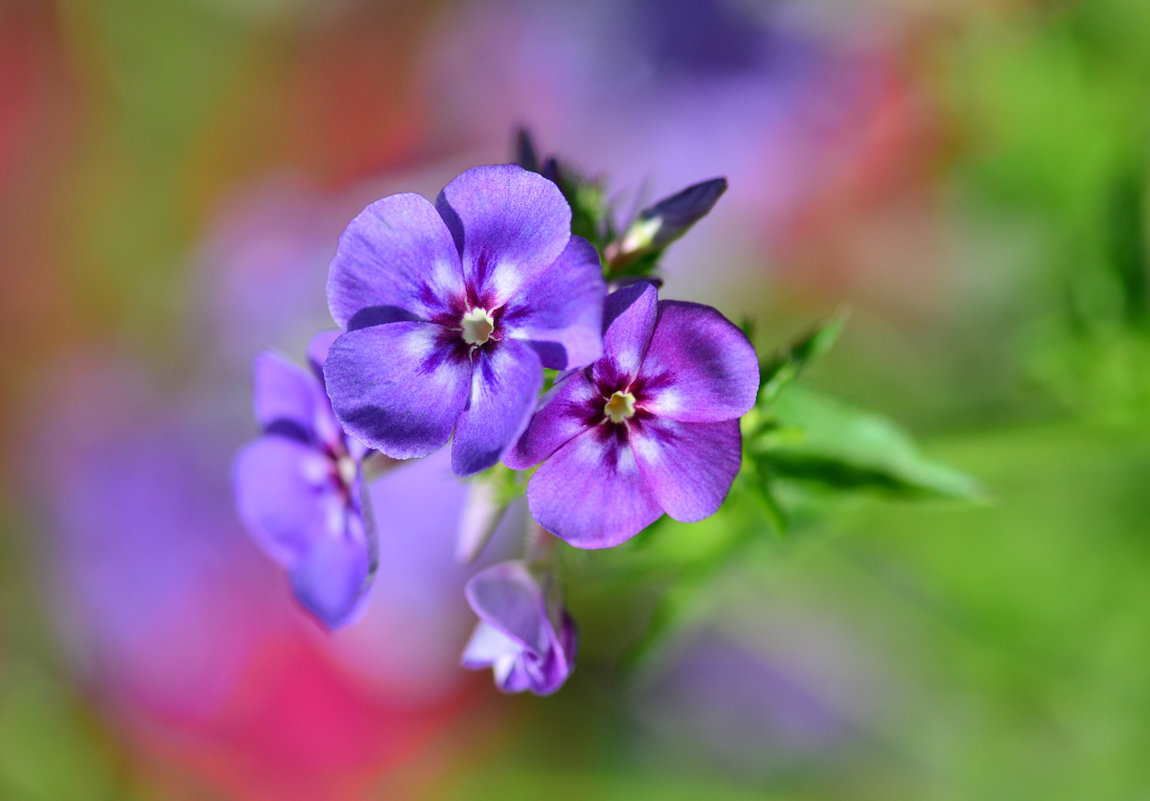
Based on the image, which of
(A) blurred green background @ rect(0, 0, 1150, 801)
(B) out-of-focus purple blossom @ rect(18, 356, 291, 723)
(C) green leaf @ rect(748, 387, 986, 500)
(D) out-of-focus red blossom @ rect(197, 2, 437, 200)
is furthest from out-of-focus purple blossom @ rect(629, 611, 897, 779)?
(D) out-of-focus red blossom @ rect(197, 2, 437, 200)

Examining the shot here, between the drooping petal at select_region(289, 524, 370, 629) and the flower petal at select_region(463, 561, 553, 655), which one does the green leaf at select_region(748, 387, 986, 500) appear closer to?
the flower petal at select_region(463, 561, 553, 655)

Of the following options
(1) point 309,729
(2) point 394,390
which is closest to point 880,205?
(2) point 394,390

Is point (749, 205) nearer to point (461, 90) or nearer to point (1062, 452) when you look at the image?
point (461, 90)

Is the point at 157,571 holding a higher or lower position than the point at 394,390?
higher

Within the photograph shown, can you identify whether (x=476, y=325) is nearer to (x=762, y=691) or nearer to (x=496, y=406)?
(x=496, y=406)

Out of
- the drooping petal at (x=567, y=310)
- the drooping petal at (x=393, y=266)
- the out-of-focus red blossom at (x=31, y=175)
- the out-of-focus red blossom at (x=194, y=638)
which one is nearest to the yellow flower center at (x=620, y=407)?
the drooping petal at (x=567, y=310)

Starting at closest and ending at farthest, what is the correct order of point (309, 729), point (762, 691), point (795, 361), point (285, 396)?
point (795, 361) → point (285, 396) → point (762, 691) → point (309, 729)

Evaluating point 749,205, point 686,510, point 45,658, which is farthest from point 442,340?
point 45,658
